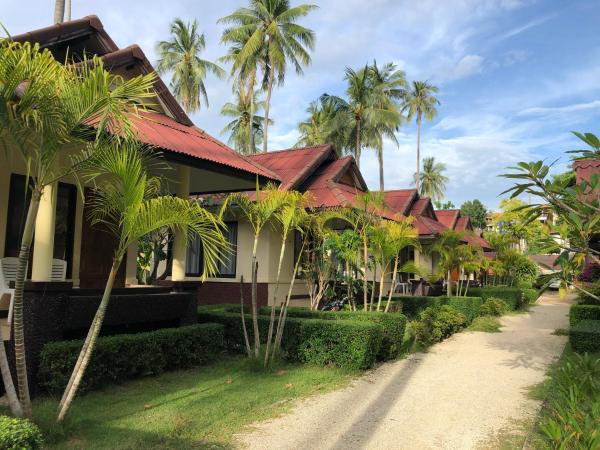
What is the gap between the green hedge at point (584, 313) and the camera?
10984mm

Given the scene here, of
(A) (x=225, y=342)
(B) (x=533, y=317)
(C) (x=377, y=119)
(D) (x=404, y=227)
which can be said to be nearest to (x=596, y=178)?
(D) (x=404, y=227)

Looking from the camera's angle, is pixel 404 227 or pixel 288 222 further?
pixel 404 227

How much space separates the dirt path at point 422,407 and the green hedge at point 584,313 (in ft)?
6.35

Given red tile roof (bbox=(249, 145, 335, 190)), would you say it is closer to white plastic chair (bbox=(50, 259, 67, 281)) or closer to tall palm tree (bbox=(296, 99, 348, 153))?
white plastic chair (bbox=(50, 259, 67, 281))

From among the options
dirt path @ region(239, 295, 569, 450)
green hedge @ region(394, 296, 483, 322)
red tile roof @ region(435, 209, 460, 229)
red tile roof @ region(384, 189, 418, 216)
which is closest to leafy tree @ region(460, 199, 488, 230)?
red tile roof @ region(435, 209, 460, 229)

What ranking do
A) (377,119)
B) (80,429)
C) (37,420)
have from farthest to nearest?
(377,119) < (80,429) < (37,420)

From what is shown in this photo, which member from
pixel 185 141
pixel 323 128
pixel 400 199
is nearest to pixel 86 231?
pixel 185 141

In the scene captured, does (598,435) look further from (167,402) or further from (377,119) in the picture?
(377,119)

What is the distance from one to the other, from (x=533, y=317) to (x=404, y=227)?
10.4 meters

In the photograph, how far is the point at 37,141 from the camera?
3977 millimetres

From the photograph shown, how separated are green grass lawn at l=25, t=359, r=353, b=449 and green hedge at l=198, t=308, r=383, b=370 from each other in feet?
0.76

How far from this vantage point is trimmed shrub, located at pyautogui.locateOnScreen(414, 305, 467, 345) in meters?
10.3

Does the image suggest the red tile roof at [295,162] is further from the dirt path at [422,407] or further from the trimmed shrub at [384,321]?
the dirt path at [422,407]

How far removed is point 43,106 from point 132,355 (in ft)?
12.7
